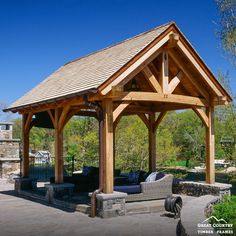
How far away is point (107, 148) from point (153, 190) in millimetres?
2483

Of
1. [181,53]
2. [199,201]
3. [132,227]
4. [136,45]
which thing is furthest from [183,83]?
[132,227]

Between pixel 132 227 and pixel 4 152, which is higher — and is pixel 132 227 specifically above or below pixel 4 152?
below

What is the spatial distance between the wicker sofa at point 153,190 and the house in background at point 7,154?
35.8 feet

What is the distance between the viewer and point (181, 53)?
1152 centimetres

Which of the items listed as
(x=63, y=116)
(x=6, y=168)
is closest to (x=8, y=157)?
(x=6, y=168)

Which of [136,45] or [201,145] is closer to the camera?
[136,45]

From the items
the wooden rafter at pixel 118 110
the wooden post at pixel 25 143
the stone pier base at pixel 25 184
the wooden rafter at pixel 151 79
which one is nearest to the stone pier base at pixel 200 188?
the wooden rafter at pixel 151 79

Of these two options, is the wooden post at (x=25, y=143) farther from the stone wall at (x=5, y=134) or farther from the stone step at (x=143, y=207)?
the stone wall at (x=5, y=134)

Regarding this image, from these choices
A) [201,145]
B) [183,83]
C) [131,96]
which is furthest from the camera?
[201,145]

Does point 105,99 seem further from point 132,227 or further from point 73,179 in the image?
point 73,179

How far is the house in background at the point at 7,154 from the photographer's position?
67.8 ft

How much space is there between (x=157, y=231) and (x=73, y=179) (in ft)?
19.2

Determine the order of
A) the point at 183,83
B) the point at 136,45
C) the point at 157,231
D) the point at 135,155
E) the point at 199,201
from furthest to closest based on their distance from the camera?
the point at 135,155 → the point at 183,83 → the point at 136,45 → the point at 199,201 → the point at 157,231

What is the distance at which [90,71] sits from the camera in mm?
11984
